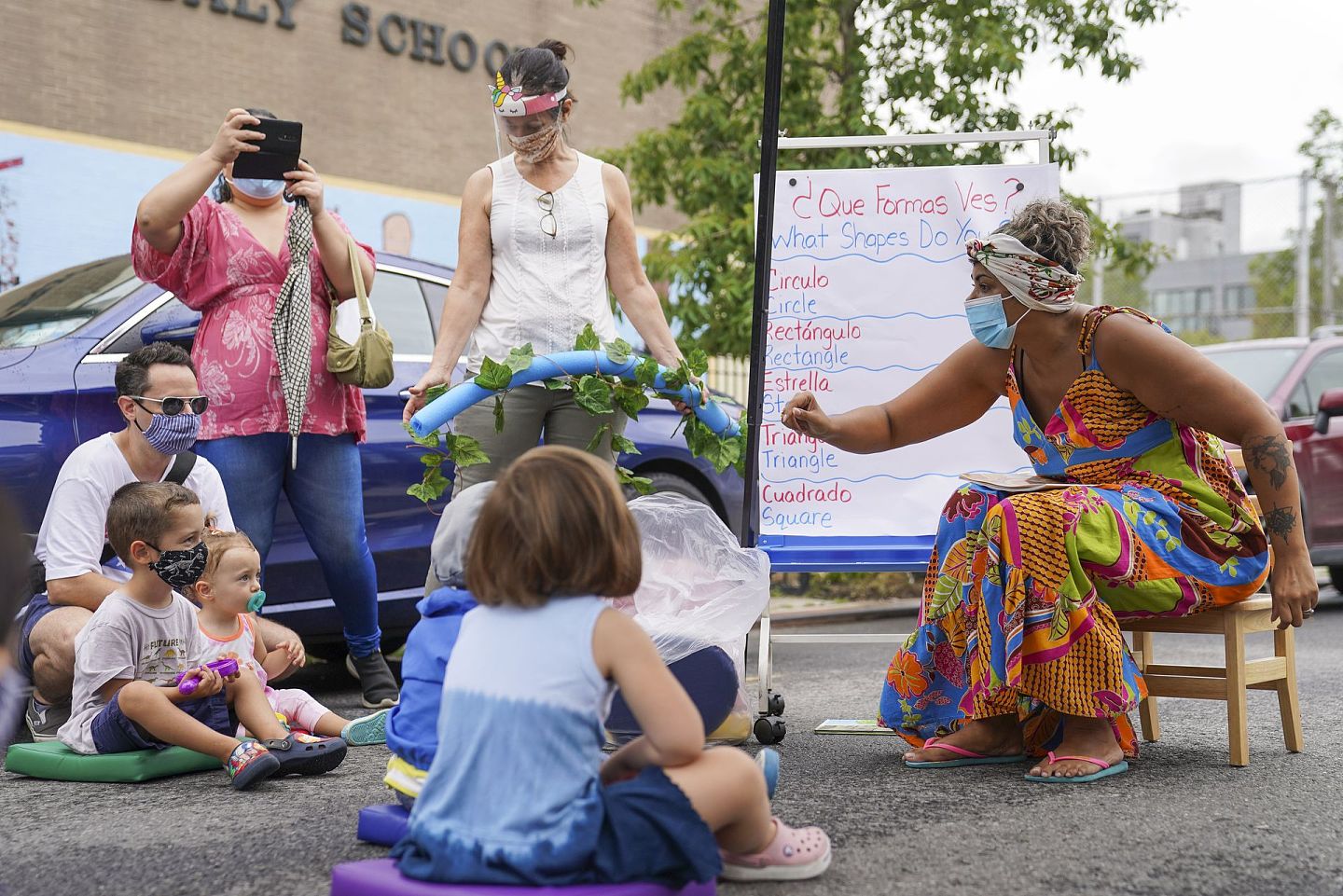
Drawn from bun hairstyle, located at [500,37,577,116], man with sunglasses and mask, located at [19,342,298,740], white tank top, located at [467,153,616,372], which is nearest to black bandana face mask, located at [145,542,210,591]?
man with sunglasses and mask, located at [19,342,298,740]

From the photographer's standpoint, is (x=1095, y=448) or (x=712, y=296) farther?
(x=712, y=296)

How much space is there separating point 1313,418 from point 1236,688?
5.46 m

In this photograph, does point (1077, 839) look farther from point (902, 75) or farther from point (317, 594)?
point (902, 75)

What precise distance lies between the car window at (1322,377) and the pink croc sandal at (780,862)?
7.02 metres

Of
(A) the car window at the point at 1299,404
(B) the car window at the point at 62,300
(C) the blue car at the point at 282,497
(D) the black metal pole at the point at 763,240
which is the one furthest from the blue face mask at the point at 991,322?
(A) the car window at the point at 1299,404

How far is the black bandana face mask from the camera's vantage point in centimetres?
384

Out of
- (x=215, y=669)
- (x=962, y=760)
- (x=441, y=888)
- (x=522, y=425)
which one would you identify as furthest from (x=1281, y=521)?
(x=215, y=669)

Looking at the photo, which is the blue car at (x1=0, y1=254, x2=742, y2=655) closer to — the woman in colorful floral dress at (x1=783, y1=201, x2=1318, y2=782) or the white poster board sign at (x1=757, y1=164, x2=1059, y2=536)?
the white poster board sign at (x1=757, y1=164, x2=1059, y2=536)

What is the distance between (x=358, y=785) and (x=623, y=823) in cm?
157

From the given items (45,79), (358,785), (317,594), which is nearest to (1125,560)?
(358,785)

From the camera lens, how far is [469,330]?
4.27 metres

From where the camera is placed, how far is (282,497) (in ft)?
16.9

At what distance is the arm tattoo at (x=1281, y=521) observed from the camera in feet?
12.2

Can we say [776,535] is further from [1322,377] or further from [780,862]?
[1322,377]
